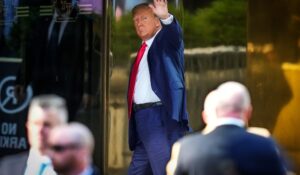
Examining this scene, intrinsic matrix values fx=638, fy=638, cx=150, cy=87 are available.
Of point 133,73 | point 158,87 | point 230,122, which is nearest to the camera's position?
point 230,122

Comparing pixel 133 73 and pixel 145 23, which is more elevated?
pixel 145 23

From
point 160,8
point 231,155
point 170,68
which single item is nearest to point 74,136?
point 170,68

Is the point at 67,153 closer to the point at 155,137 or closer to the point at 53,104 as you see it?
the point at 155,137

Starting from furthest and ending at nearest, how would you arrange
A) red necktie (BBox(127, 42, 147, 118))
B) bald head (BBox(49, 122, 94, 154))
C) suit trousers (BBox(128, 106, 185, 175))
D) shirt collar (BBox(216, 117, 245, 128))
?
red necktie (BBox(127, 42, 147, 118))
suit trousers (BBox(128, 106, 185, 175))
bald head (BBox(49, 122, 94, 154))
shirt collar (BBox(216, 117, 245, 128))

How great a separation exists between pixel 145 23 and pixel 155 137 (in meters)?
1.13

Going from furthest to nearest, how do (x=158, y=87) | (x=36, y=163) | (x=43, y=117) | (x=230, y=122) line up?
(x=36, y=163), (x=43, y=117), (x=158, y=87), (x=230, y=122)

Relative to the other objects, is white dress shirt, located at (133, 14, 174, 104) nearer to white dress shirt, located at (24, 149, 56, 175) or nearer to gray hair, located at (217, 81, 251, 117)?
white dress shirt, located at (24, 149, 56, 175)

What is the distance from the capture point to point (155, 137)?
20.4ft

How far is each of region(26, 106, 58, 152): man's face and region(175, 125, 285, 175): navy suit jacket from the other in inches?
108

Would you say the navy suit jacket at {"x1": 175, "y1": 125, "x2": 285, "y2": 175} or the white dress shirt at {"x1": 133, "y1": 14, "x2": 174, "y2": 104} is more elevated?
the white dress shirt at {"x1": 133, "y1": 14, "x2": 174, "y2": 104}

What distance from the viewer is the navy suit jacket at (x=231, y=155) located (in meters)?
4.02

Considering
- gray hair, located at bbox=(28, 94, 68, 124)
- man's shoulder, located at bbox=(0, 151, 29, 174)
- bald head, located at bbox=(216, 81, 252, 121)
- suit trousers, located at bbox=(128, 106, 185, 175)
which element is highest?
bald head, located at bbox=(216, 81, 252, 121)

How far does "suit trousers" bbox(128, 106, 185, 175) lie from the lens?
6.20 meters

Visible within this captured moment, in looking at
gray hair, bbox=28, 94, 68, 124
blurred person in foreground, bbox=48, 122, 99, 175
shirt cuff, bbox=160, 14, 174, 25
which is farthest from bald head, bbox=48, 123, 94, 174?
shirt cuff, bbox=160, 14, 174, 25
